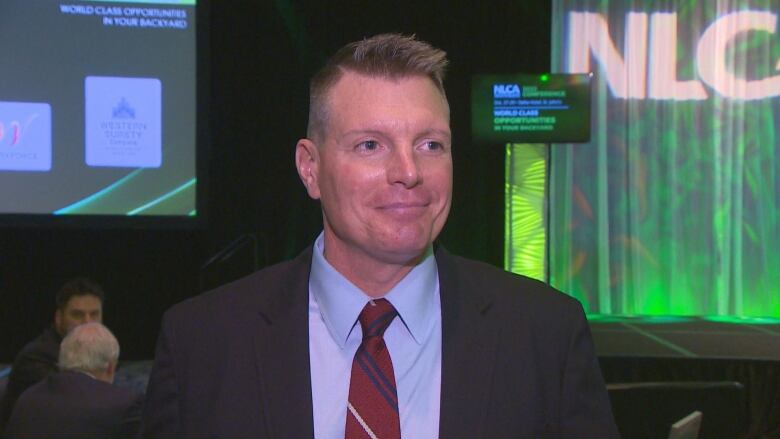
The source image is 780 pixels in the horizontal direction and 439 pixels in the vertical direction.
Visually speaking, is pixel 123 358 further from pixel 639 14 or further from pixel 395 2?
pixel 639 14

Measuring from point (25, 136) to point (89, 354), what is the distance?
8.62 feet

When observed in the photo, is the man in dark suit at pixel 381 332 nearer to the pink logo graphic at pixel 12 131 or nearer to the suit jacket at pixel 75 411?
the suit jacket at pixel 75 411

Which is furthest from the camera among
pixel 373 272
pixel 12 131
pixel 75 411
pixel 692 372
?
pixel 12 131

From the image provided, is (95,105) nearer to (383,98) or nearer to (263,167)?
(263,167)

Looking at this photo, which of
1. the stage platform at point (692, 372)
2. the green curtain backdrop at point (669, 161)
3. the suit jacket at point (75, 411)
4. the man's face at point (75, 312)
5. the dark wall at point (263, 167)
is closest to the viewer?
the stage platform at point (692, 372)

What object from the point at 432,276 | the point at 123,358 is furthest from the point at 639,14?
the point at 432,276

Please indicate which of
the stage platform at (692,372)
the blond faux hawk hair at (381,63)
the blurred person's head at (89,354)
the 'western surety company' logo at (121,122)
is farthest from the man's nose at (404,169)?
the 'western surety company' logo at (121,122)

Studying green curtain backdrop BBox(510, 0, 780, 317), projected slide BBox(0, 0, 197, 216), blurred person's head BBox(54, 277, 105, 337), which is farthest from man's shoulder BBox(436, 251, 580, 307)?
green curtain backdrop BBox(510, 0, 780, 317)

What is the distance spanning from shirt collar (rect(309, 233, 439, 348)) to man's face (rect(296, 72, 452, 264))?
5 centimetres

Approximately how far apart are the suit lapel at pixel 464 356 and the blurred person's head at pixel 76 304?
3.12 metres

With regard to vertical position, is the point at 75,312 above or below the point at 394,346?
below

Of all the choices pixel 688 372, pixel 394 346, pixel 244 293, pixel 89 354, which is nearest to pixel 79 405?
pixel 89 354

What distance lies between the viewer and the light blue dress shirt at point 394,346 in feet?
3.92

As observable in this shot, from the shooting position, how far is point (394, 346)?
49.2 inches
